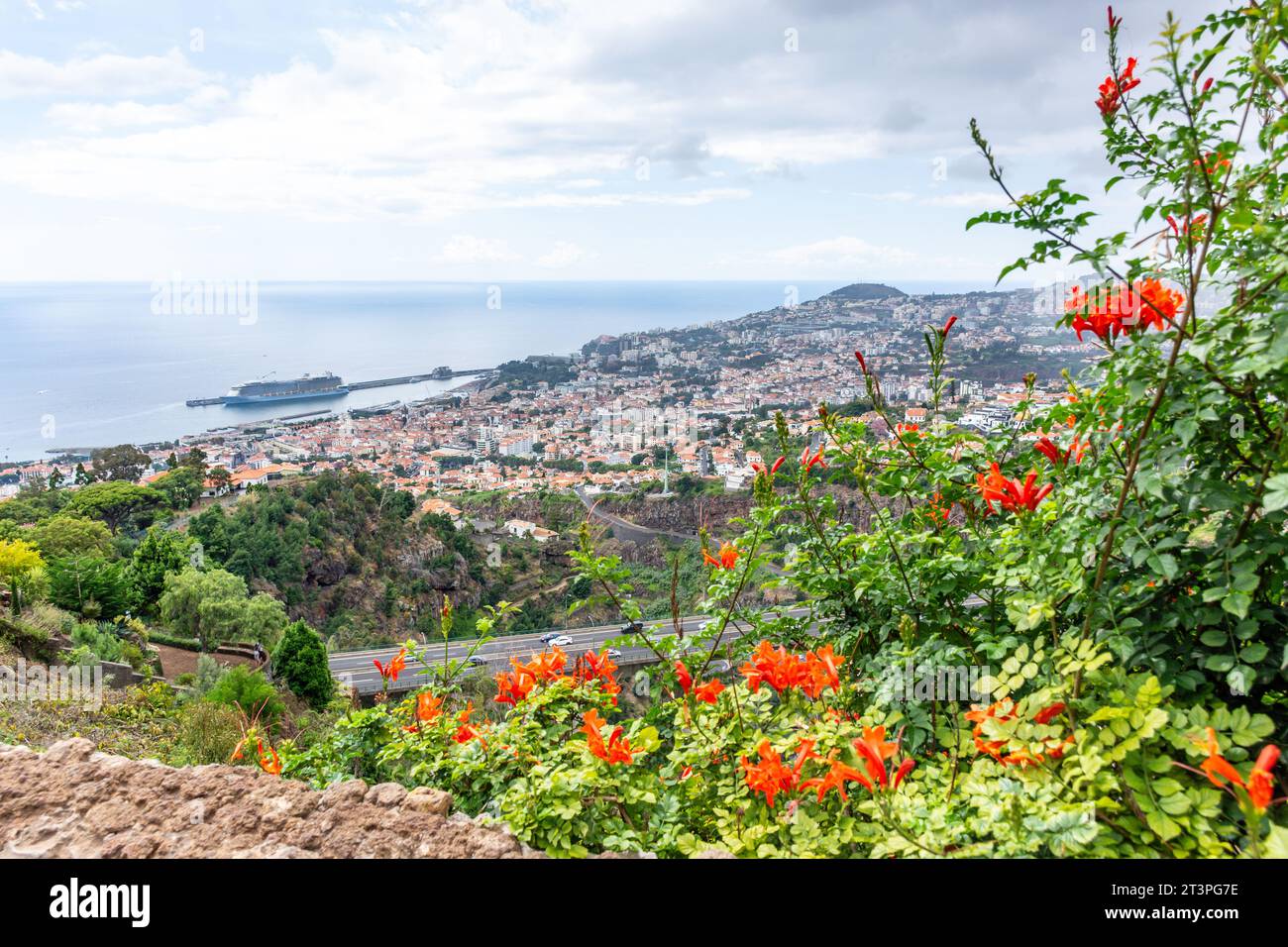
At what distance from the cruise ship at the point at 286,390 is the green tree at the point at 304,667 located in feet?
146

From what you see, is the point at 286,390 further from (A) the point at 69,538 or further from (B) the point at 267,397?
(A) the point at 69,538

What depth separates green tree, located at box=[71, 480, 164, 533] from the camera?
68.5ft

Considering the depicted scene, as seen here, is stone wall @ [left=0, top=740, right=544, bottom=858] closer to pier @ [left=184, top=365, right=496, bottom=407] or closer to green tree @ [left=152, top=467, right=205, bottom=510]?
green tree @ [left=152, top=467, right=205, bottom=510]

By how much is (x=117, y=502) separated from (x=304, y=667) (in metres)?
15.2

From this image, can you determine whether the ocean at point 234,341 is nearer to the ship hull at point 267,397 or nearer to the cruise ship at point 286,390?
the ship hull at point 267,397

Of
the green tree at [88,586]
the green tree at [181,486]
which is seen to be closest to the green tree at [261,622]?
the green tree at [88,586]

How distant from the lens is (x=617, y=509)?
2148 cm

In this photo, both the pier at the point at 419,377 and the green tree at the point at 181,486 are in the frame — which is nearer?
the green tree at the point at 181,486

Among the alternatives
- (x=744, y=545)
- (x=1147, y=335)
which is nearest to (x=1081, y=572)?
(x=1147, y=335)

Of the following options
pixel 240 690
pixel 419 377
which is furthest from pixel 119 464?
pixel 419 377

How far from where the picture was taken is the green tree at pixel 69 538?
14594mm
